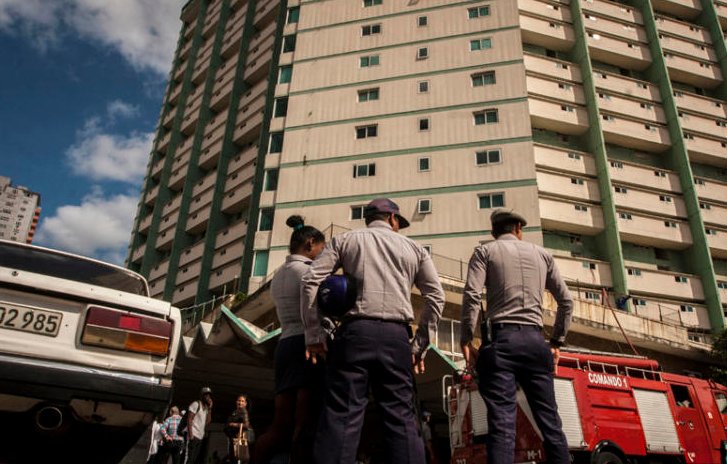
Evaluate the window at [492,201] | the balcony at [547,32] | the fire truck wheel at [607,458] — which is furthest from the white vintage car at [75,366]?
the balcony at [547,32]

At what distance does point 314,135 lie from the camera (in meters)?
28.6

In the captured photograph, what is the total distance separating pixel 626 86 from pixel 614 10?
609 cm

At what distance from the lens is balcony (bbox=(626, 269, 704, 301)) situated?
2836cm

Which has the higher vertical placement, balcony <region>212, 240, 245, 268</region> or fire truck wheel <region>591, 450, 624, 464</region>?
balcony <region>212, 240, 245, 268</region>

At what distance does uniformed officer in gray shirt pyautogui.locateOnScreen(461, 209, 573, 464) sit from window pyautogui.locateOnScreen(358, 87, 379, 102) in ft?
84.6

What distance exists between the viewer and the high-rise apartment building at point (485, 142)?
85.9 feet

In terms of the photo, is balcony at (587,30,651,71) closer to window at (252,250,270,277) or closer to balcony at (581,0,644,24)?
balcony at (581,0,644,24)

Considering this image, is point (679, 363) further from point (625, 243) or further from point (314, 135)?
point (314, 135)

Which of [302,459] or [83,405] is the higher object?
[83,405]

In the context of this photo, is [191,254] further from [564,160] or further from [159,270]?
[564,160]

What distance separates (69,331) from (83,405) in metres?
0.48

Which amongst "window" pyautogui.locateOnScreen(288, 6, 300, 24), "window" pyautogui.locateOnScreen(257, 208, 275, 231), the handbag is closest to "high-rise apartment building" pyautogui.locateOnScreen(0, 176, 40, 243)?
"window" pyautogui.locateOnScreen(288, 6, 300, 24)

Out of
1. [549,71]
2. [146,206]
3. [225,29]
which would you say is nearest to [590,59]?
[549,71]

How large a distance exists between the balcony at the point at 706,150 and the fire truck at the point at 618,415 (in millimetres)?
28863
